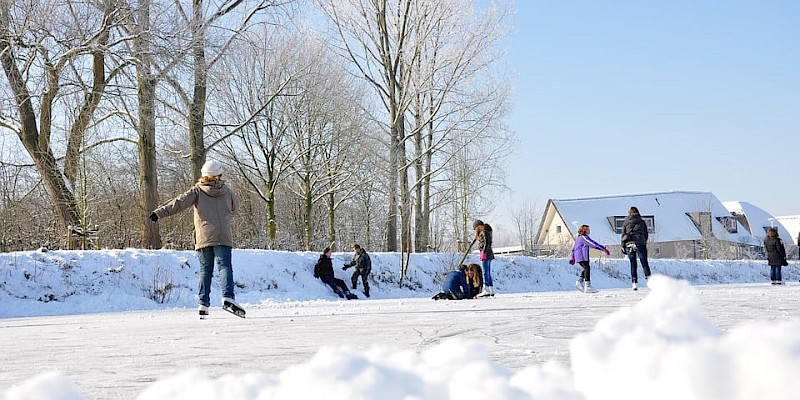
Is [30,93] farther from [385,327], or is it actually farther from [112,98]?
[385,327]

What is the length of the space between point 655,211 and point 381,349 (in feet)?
203

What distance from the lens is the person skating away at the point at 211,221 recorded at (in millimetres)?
9734

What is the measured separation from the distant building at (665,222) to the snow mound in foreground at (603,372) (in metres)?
55.2

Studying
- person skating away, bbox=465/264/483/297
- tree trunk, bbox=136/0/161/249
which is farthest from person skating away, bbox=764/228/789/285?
tree trunk, bbox=136/0/161/249

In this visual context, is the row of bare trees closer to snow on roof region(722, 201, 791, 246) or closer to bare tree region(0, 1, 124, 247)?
bare tree region(0, 1, 124, 247)

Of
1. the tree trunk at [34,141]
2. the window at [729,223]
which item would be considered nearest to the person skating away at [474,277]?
the tree trunk at [34,141]

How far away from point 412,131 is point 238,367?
26.1 m

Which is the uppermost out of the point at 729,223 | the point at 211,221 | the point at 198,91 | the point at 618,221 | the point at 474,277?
the point at 198,91

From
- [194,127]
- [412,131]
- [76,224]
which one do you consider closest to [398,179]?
[412,131]

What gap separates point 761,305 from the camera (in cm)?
923

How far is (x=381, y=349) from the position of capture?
4.37 feet

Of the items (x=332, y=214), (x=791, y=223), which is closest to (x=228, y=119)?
(x=332, y=214)

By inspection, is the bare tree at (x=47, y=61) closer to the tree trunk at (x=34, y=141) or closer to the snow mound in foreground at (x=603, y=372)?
the tree trunk at (x=34, y=141)

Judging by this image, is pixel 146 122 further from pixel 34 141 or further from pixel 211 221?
pixel 211 221
